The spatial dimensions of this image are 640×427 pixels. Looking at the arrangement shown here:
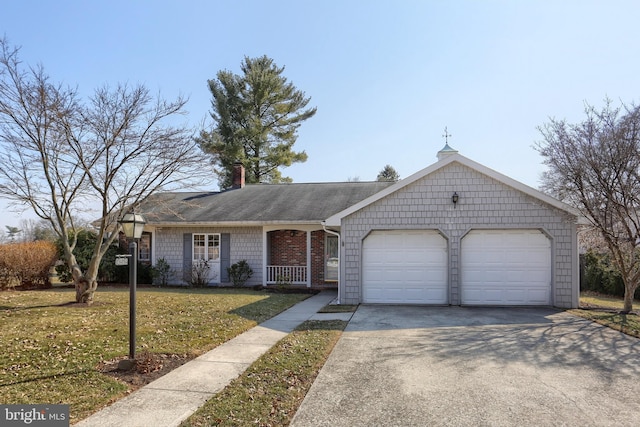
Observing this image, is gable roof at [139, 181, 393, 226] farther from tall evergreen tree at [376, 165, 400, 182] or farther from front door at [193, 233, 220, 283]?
tall evergreen tree at [376, 165, 400, 182]

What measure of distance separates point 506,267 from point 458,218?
1877 millimetres

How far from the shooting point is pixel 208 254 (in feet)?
52.7

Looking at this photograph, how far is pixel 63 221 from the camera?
33.6 feet

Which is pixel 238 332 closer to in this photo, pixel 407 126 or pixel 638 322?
pixel 638 322

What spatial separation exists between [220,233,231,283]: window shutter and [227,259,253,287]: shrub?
0.44 m

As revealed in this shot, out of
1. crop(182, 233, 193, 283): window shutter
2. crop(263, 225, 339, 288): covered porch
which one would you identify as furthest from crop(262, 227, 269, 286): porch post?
crop(182, 233, 193, 283): window shutter

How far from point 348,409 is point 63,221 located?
954 cm

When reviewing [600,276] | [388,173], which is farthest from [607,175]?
[388,173]

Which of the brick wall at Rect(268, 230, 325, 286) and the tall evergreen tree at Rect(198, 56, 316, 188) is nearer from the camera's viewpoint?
the brick wall at Rect(268, 230, 325, 286)

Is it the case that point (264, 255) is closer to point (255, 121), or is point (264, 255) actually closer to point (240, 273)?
point (240, 273)

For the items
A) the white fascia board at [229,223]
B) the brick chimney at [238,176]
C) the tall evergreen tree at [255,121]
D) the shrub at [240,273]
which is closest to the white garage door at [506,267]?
the white fascia board at [229,223]

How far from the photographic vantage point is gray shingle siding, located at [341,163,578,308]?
10.5 meters

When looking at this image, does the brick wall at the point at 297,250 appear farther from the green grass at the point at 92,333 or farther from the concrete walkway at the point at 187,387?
the concrete walkway at the point at 187,387

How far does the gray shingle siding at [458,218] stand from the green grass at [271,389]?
A: 475cm
